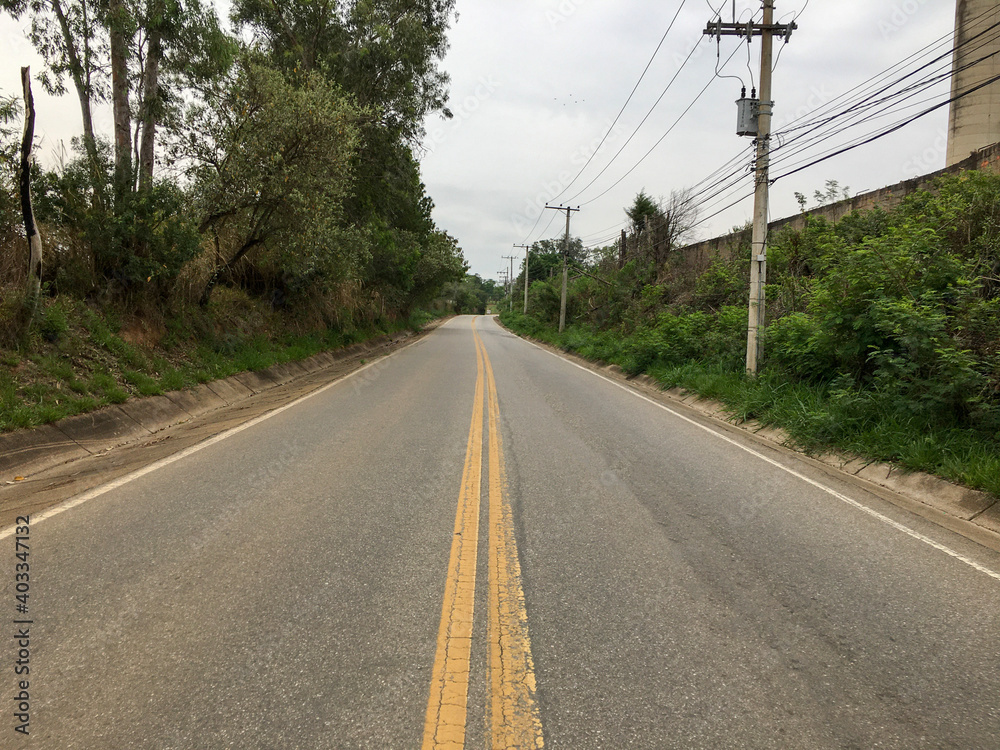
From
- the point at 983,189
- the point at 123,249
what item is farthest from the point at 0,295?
the point at 983,189

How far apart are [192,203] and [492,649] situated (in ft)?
39.5

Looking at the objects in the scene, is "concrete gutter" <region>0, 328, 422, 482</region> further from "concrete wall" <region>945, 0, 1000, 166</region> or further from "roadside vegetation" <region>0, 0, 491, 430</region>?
"concrete wall" <region>945, 0, 1000, 166</region>

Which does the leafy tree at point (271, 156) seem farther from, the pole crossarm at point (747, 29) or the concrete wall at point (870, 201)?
the concrete wall at point (870, 201)

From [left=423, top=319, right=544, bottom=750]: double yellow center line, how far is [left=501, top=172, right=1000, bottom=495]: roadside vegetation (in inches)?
186

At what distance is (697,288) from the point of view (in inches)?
753

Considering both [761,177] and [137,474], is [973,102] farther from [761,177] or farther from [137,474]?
[137,474]

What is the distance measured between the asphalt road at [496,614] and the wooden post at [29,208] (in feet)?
13.0

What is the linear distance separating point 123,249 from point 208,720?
983 centimetres

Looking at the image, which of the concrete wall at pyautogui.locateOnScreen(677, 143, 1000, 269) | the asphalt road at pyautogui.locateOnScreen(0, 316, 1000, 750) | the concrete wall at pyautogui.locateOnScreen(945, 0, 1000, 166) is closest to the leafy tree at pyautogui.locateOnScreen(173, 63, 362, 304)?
the asphalt road at pyautogui.locateOnScreen(0, 316, 1000, 750)

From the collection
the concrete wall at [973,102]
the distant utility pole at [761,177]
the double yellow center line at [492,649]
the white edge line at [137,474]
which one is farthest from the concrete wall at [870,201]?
the white edge line at [137,474]

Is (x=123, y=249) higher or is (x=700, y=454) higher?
(x=123, y=249)

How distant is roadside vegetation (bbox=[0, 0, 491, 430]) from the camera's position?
836cm

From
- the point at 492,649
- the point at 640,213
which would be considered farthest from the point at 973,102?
the point at 492,649

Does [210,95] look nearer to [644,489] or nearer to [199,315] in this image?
[199,315]
